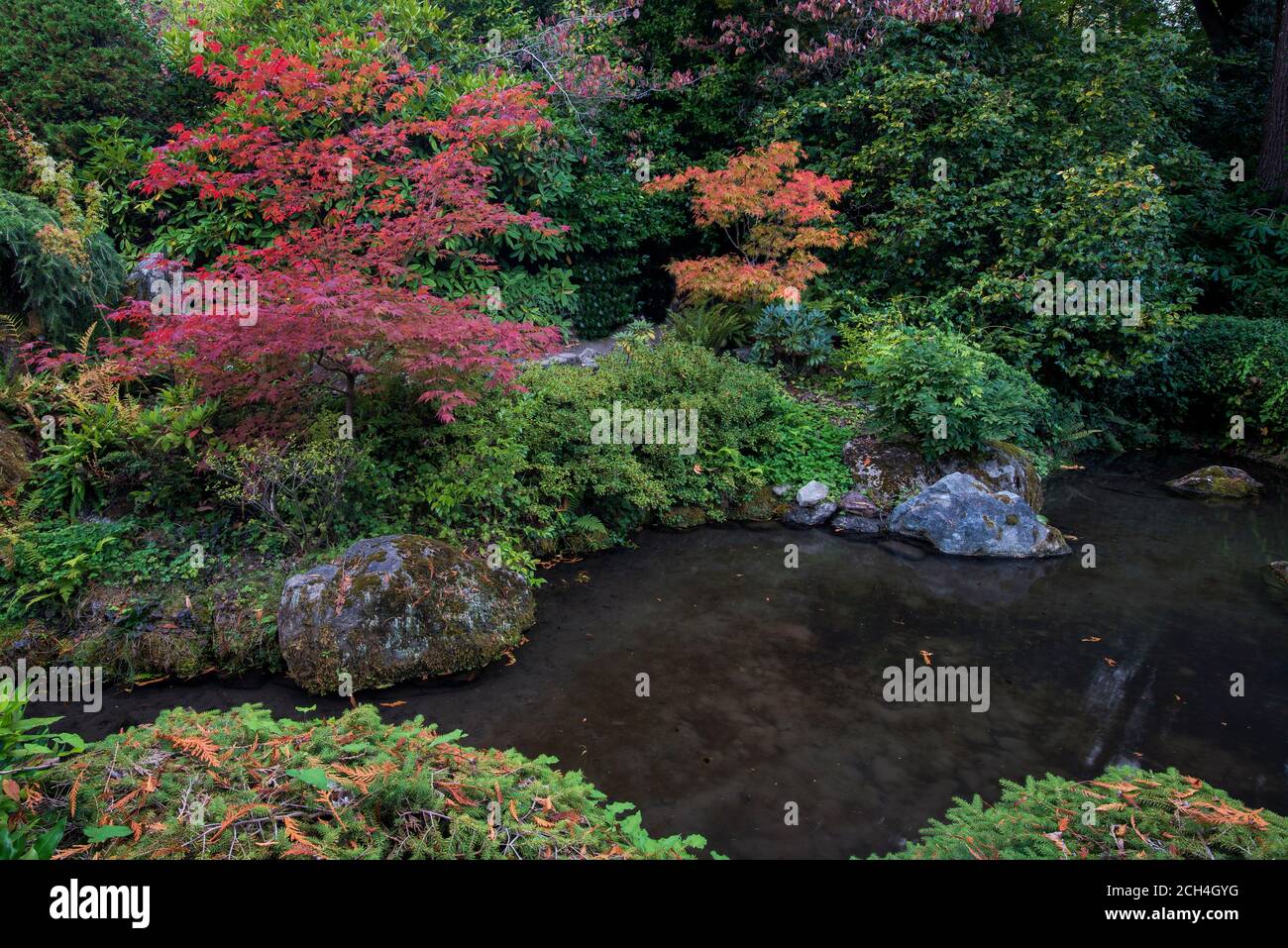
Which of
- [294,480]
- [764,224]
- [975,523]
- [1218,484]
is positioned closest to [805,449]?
[975,523]

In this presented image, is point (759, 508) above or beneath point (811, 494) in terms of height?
beneath

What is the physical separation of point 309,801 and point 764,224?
10.1m

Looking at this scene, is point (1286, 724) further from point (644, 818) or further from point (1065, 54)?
point (1065, 54)

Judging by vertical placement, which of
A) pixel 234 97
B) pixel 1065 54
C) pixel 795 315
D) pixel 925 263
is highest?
pixel 1065 54

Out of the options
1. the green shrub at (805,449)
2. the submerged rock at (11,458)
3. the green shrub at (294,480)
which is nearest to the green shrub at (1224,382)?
the green shrub at (805,449)

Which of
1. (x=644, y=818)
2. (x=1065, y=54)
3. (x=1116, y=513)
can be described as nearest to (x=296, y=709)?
(x=644, y=818)

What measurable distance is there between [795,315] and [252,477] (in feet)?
22.7

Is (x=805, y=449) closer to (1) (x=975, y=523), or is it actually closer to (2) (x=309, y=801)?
(1) (x=975, y=523)

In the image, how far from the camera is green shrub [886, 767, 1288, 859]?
8.84 ft

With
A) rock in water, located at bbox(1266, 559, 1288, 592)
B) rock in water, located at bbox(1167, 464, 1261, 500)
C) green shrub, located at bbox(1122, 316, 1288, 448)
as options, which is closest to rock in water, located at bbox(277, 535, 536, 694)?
rock in water, located at bbox(1266, 559, 1288, 592)

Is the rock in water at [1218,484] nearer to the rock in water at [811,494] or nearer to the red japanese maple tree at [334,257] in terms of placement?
the rock in water at [811,494]

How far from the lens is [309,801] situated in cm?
253

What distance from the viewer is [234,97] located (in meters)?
9.31

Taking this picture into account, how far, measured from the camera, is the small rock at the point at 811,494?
8320mm
